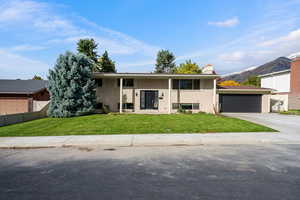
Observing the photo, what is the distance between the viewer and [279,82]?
2617 cm

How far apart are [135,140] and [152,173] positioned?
303cm

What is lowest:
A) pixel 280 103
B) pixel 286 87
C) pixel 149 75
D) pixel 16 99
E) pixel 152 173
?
pixel 152 173

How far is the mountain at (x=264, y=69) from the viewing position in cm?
8662

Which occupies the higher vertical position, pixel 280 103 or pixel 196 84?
pixel 196 84

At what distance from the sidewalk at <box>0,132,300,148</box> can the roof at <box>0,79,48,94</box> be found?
425 inches

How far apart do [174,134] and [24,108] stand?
15.7 metres

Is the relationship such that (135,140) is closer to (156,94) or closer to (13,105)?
(156,94)

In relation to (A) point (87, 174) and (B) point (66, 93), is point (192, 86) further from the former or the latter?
(A) point (87, 174)

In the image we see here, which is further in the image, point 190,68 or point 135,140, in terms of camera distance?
point 190,68

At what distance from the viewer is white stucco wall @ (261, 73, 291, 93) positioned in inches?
974

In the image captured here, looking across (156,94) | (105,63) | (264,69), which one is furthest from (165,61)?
(264,69)

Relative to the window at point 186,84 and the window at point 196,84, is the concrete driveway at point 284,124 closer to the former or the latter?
the window at point 196,84

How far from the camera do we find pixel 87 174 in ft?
12.8

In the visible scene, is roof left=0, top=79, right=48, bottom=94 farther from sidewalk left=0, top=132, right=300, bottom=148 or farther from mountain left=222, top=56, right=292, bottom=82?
mountain left=222, top=56, right=292, bottom=82
